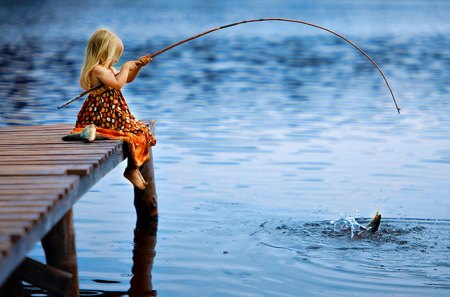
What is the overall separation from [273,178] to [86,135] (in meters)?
3.47

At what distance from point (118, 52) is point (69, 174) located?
6.44 ft

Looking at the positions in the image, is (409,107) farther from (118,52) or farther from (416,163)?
(118,52)

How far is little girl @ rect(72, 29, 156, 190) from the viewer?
7645 millimetres

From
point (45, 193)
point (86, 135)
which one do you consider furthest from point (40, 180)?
point (86, 135)

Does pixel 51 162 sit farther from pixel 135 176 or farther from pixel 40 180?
pixel 135 176

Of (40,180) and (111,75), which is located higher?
(111,75)

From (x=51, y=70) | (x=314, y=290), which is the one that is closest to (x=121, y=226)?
(x=314, y=290)

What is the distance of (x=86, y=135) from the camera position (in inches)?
291

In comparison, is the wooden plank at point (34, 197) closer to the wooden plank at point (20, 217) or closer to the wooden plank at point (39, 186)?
the wooden plank at point (39, 186)

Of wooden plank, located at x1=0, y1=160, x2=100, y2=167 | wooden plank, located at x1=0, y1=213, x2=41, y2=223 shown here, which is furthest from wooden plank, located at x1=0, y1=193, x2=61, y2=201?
wooden plank, located at x1=0, y1=160, x2=100, y2=167

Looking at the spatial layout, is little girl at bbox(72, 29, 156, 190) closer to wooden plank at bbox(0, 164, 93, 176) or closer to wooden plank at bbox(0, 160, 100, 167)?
wooden plank at bbox(0, 160, 100, 167)

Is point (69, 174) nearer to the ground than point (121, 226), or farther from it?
farther from it

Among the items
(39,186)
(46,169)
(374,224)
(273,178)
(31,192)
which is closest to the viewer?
(31,192)

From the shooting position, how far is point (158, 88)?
1961 cm
